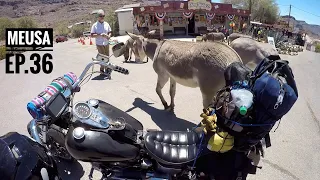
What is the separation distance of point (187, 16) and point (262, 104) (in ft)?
107

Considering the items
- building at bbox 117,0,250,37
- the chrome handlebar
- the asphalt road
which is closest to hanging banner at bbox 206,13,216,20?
building at bbox 117,0,250,37

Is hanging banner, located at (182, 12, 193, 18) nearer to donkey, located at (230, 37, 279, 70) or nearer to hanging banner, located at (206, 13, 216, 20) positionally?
hanging banner, located at (206, 13, 216, 20)

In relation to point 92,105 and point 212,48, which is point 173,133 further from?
point 212,48

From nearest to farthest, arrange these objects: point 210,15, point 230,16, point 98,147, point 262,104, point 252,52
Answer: point 262,104 → point 98,147 → point 252,52 → point 210,15 → point 230,16

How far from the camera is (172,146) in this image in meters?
2.35

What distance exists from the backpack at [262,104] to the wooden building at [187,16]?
28.3 metres

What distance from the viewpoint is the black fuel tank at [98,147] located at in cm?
202

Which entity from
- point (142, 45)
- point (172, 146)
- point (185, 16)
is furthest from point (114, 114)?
point (185, 16)

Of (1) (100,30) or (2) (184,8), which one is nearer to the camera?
(1) (100,30)

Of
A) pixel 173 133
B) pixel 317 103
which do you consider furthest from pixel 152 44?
pixel 317 103

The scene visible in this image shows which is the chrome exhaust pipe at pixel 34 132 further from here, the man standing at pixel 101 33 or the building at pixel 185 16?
the building at pixel 185 16

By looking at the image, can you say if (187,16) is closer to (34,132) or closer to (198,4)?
(198,4)

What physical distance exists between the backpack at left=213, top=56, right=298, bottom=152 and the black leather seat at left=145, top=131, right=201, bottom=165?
40 centimetres

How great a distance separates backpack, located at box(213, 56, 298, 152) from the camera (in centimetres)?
183
